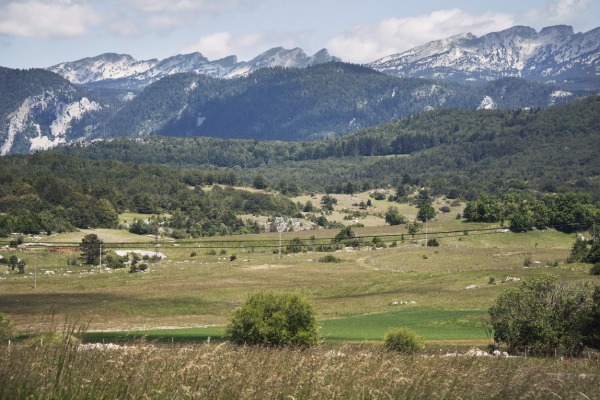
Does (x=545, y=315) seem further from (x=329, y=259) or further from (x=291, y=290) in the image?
(x=329, y=259)

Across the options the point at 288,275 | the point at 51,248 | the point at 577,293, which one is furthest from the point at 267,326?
the point at 51,248

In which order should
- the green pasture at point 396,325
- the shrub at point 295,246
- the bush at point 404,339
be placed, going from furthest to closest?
the shrub at point 295,246, the green pasture at point 396,325, the bush at point 404,339

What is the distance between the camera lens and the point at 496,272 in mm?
91375

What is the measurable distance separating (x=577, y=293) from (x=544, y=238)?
11475 centimetres

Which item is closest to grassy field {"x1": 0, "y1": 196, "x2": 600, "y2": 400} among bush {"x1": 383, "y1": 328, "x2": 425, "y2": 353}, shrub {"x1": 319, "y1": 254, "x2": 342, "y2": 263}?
shrub {"x1": 319, "y1": 254, "x2": 342, "y2": 263}

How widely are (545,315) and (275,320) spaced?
43.5 ft

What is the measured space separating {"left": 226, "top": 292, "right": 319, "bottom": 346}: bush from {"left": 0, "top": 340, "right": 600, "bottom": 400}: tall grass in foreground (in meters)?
25.9

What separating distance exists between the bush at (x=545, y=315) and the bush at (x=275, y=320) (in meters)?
9.53

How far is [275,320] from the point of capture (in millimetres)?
38844

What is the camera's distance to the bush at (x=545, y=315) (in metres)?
35.4

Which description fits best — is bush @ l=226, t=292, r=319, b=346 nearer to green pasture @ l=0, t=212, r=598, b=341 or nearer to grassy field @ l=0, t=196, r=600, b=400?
grassy field @ l=0, t=196, r=600, b=400

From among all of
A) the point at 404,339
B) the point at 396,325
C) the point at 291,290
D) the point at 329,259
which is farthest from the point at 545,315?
the point at 329,259

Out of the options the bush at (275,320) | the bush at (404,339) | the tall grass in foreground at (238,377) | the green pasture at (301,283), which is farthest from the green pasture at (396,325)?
the tall grass in foreground at (238,377)

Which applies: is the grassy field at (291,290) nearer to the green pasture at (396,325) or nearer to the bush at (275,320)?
the green pasture at (396,325)
